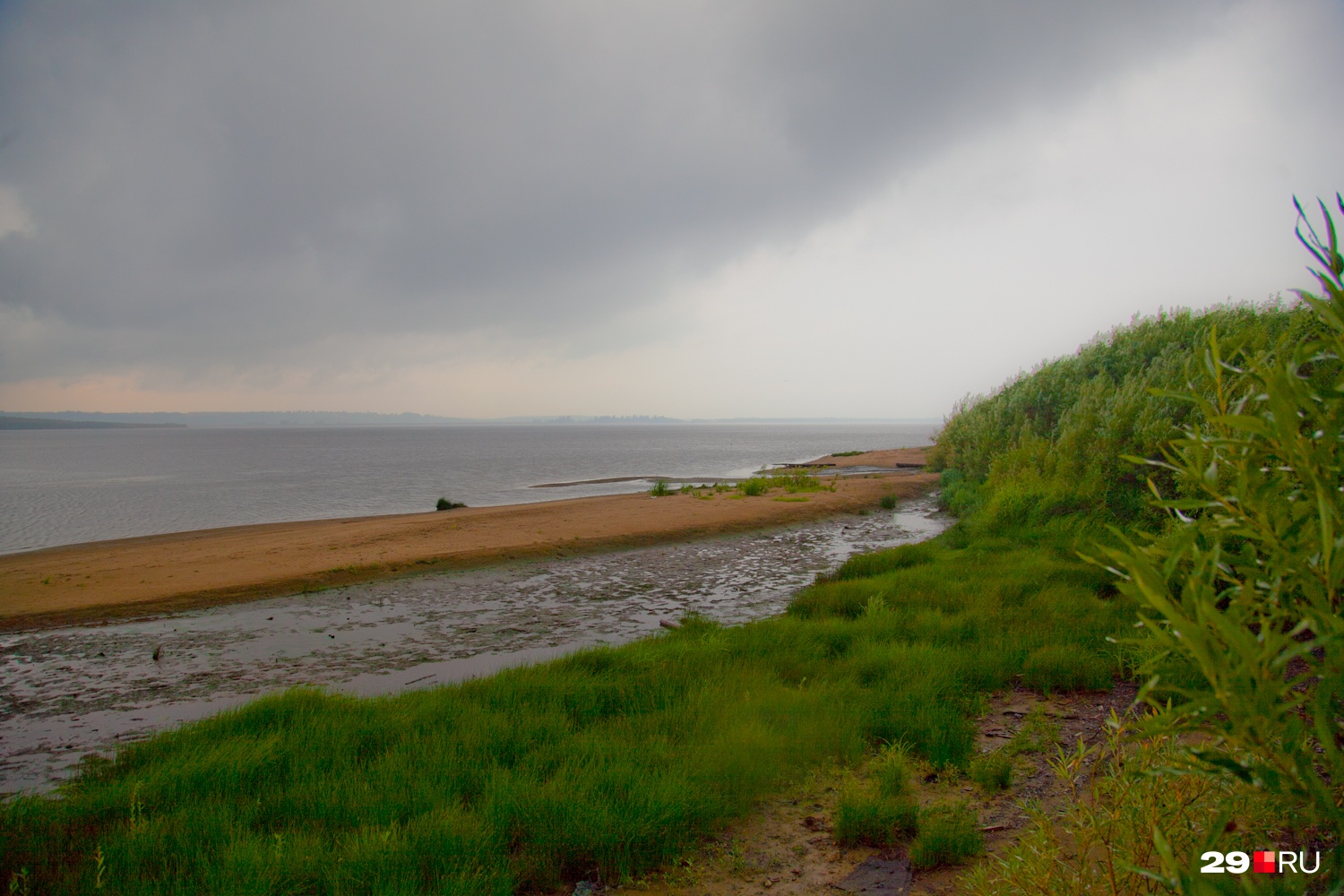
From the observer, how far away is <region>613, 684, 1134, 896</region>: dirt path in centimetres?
373

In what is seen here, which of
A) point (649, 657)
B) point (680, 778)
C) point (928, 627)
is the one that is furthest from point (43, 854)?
point (928, 627)

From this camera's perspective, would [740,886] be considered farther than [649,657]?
No

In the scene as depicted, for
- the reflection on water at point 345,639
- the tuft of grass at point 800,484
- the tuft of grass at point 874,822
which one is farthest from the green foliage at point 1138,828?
the tuft of grass at point 800,484

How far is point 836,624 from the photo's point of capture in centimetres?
850

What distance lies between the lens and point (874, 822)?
4.11 m

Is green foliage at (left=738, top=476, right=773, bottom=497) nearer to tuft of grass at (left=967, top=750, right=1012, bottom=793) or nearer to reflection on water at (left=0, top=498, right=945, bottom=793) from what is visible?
reflection on water at (left=0, top=498, right=945, bottom=793)

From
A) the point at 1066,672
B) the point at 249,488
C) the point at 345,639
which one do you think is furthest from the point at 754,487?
the point at 249,488

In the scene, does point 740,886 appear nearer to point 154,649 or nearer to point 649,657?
point 649,657

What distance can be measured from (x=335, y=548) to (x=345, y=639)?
7.86 meters

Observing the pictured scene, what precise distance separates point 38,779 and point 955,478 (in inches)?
1079

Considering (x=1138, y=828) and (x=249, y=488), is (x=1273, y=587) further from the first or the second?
(x=249, y=488)

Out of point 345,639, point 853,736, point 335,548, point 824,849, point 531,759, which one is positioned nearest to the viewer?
point 824,849

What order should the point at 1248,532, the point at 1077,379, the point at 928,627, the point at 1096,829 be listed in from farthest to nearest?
the point at 1077,379, the point at 928,627, the point at 1096,829, the point at 1248,532

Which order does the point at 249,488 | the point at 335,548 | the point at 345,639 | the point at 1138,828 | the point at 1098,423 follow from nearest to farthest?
the point at 1138,828 → the point at 345,639 → the point at 1098,423 → the point at 335,548 → the point at 249,488
